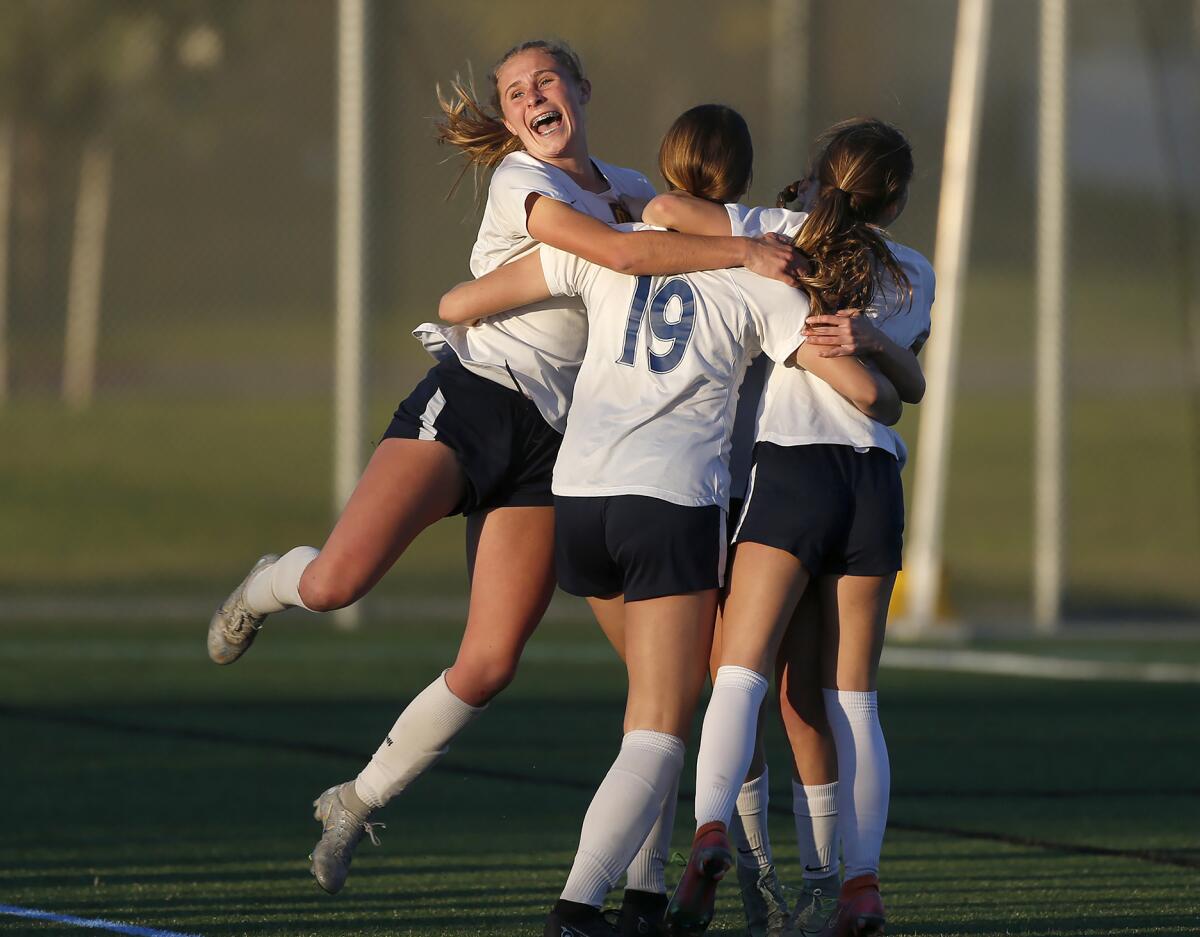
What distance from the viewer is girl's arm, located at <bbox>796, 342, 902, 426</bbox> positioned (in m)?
3.73

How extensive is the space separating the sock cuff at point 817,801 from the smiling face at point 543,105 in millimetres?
1425

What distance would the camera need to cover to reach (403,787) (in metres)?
4.39

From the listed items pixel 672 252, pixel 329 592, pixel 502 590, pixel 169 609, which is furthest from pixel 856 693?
pixel 169 609

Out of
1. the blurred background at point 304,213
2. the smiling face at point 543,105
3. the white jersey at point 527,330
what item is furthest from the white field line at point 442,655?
the smiling face at point 543,105

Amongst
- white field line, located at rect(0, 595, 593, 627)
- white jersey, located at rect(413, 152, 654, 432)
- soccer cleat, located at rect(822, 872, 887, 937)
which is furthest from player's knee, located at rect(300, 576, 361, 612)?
white field line, located at rect(0, 595, 593, 627)

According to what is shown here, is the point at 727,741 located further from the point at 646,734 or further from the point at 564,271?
the point at 564,271

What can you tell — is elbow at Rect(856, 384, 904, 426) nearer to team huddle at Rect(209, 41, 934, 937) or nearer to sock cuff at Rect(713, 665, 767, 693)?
team huddle at Rect(209, 41, 934, 937)

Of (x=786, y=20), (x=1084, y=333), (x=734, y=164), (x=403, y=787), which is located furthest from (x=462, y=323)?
(x=1084, y=333)

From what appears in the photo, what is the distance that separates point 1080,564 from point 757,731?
8.87 meters

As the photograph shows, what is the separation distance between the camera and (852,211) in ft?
12.6

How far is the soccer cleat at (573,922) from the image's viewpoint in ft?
11.8

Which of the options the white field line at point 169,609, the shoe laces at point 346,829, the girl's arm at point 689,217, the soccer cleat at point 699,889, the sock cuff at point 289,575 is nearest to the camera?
the soccer cleat at point 699,889

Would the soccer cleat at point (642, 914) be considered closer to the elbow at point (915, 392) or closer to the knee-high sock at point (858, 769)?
the knee-high sock at point (858, 769)

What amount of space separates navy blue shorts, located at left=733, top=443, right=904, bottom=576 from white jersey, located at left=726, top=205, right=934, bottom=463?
0.02 m
